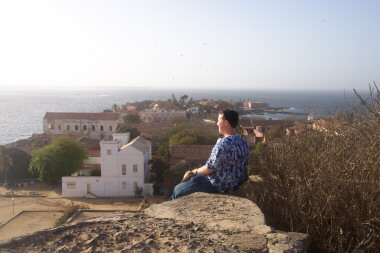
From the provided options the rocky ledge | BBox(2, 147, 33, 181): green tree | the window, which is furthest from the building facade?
the rocky ledge

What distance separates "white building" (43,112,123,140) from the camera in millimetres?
42125

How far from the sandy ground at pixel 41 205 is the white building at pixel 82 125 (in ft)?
66.1

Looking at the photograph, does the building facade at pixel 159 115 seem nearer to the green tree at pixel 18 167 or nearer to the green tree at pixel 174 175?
the green tree at pixel 18 167

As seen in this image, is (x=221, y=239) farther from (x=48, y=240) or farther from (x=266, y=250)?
(x=48, y=240)

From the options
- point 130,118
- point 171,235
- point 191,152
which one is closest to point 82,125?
point 130,118

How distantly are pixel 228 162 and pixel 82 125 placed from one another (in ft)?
134

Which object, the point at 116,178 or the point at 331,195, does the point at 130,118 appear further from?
the point at 331,195

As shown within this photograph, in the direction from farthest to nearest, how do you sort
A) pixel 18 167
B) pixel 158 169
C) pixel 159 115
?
pixel 159 115
pixel 18 167
pixel 158 169

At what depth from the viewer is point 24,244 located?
2.33 meters

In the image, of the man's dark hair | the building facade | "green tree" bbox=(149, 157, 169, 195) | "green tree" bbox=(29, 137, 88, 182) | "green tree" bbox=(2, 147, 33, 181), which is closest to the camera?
the man's dark hair

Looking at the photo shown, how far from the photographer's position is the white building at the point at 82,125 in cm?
4212

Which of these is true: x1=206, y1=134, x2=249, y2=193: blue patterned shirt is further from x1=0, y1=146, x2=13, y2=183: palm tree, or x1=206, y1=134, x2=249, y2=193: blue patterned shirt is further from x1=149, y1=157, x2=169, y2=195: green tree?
x1=0, y1=146, x2=13, y2=183: palm tree

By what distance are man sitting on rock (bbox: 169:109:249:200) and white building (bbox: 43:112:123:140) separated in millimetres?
39054

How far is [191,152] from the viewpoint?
23219mm
